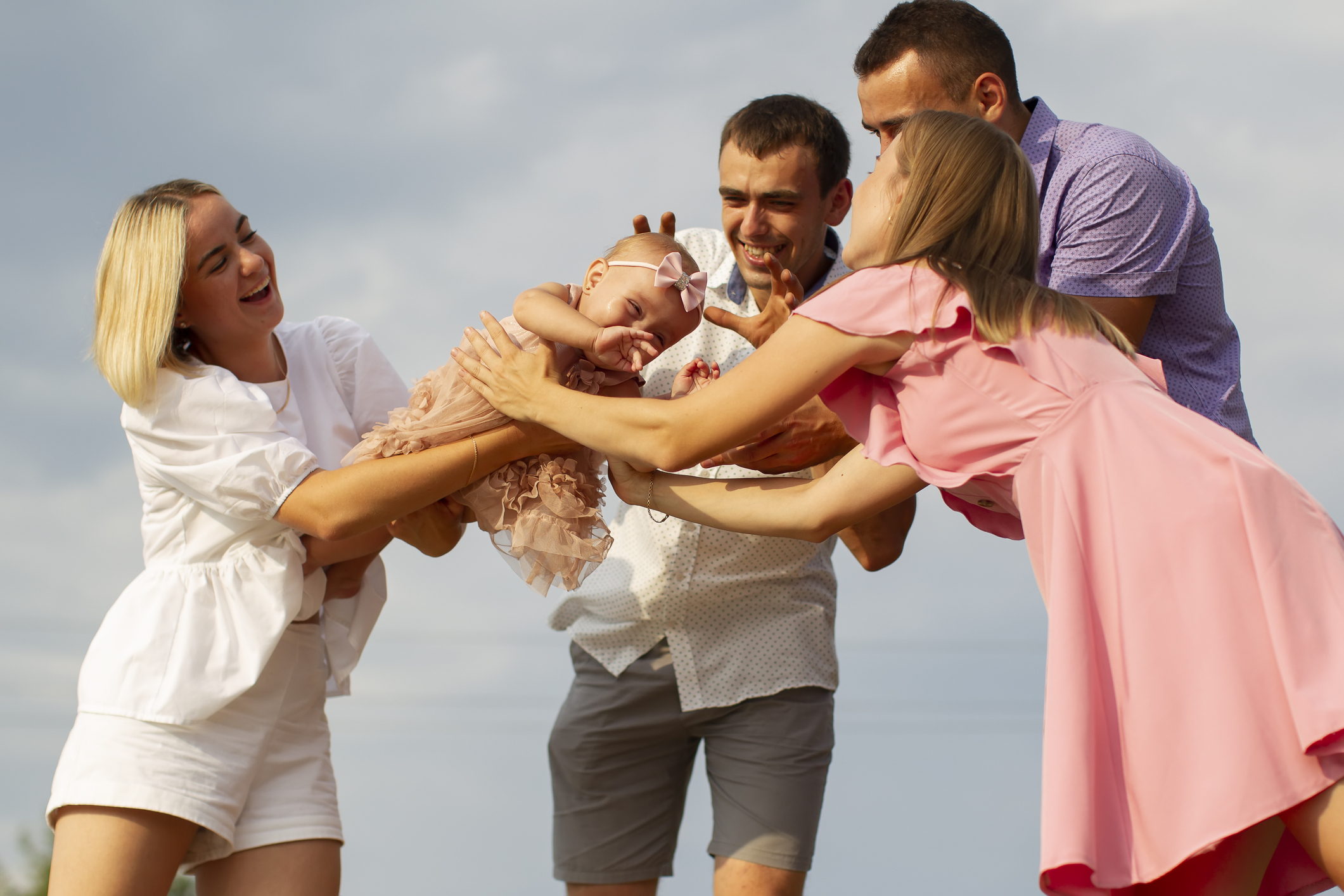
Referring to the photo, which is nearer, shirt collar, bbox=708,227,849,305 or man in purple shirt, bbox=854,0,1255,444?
man in purple shirt, bbox=854,0,1255,444

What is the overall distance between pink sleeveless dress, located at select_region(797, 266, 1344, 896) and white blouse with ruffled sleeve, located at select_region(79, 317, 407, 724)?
5.39 ft

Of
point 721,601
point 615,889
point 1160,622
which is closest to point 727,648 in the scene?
point 721,601

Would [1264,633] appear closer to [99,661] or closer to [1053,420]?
[1053,420]

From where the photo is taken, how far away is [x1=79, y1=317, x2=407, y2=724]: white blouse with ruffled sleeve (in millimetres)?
2727

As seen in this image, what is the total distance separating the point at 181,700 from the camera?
2.71 meters

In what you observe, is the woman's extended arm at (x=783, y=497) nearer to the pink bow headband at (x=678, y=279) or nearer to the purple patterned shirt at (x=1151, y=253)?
the pink bow headband at (x=678, y=279)

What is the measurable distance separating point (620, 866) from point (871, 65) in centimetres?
249

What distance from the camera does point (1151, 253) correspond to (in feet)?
9.50

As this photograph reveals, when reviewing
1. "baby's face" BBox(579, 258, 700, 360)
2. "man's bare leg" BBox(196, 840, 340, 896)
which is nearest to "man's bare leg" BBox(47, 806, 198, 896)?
"man's bare leg" BBox(196, 840, 340, 896)

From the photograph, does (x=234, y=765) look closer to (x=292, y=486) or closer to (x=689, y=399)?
(x=292, y=486)

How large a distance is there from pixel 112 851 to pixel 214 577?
621 mm

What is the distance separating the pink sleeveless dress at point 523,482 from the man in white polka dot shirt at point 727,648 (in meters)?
0.71

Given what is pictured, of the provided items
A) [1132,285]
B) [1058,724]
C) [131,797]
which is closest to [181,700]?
[131,797]

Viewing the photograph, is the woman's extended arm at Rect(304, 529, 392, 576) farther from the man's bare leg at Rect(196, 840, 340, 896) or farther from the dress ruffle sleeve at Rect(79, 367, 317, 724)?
the man's bare leg at Rect(196, 840, 340, 896)
